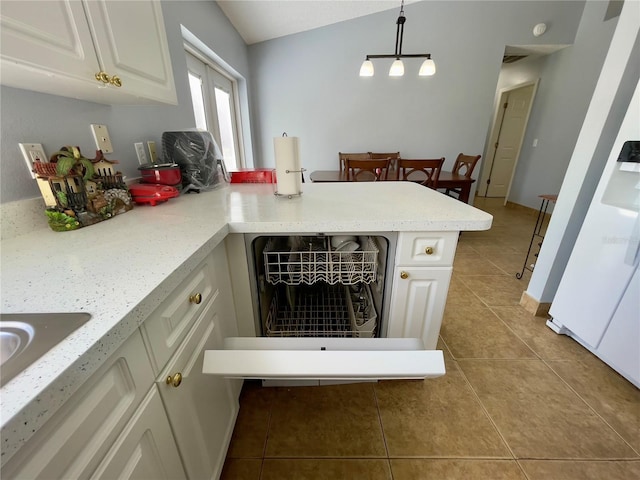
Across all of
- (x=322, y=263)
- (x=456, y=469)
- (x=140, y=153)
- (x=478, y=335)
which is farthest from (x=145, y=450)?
(x=478, y=335)

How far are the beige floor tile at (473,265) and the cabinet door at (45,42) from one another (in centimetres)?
274

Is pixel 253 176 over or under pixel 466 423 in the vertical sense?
over

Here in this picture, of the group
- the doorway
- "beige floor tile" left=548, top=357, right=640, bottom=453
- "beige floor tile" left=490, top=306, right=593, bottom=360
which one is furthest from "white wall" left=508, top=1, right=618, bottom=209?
"beige floor tile" left=548, top=357, right=640, bottom=453

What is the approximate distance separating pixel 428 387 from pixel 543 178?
174 inches

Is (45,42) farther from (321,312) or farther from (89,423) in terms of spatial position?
(321,312)

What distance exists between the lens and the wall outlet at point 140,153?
1325 mm

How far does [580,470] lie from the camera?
39.1 inches

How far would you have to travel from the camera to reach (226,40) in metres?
2.63

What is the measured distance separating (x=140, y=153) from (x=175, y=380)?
48.5 inches

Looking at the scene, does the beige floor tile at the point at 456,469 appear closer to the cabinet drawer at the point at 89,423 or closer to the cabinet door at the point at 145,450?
the cabinet door at the point at 145,450

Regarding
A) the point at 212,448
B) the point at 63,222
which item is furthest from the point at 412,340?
the point at 63,222

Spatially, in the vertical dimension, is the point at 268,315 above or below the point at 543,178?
below

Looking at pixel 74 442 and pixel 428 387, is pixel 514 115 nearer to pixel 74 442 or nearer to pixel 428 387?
pixel 428 387

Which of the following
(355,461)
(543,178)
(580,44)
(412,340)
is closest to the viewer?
(412,340)
